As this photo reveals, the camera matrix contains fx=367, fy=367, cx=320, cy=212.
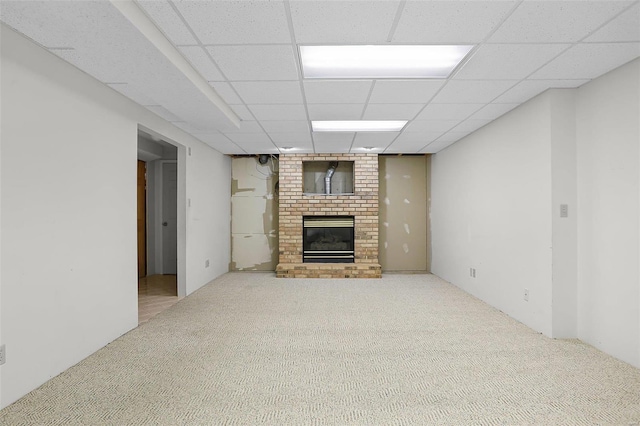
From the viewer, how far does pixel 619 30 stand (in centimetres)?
221

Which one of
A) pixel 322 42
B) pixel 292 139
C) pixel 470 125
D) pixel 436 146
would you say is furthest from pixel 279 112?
pixel 436 146

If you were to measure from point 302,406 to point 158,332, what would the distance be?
6.27 ft

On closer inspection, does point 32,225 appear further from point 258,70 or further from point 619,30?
point 619,30

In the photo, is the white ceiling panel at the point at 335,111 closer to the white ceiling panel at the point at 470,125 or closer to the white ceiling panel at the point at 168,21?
the white ceiling panel at the point at 470,125

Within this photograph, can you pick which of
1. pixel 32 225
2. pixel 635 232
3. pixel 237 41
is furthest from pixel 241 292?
pixel 635 232

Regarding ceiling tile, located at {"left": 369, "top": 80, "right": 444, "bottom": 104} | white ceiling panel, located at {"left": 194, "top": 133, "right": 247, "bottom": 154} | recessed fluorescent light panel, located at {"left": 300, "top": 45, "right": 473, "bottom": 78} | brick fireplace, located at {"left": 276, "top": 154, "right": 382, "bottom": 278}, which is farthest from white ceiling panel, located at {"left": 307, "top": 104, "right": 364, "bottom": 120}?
brick fireplace, located at {"left": 276, "top": 154, "right": 382, "bottom": 278}

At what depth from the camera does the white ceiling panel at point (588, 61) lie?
245 centimetres

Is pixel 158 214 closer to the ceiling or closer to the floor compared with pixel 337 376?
closer to the ceiling

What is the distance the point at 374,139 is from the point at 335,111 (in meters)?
1.67

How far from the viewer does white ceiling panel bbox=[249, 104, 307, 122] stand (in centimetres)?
381

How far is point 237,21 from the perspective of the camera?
6.95 feet

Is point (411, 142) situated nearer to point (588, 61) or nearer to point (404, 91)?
point (404, 91)

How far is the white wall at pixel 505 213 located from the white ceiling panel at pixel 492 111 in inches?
3.4

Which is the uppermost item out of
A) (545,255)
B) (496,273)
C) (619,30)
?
(619,30)
